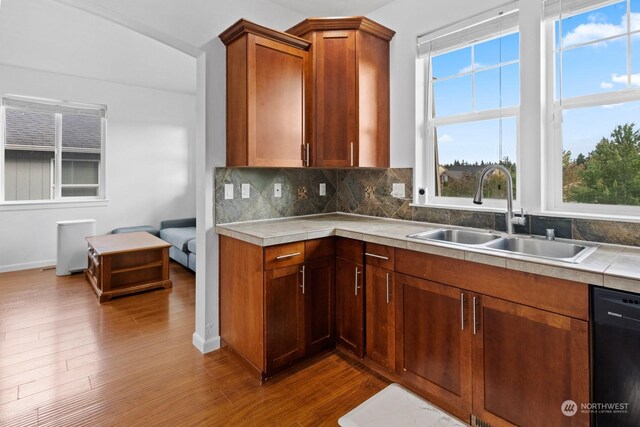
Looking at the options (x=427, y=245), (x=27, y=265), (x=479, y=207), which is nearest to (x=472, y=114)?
(x=479, y=207)

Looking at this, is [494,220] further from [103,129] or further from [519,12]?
[103,129]

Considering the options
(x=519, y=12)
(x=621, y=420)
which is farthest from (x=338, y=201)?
(x=621, y=420)

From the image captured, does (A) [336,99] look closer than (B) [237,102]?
No

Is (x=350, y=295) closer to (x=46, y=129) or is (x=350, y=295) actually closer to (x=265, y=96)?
(x=265, y=96)

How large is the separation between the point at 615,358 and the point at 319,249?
5.19ft

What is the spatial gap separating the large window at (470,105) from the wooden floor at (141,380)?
1.52 metres

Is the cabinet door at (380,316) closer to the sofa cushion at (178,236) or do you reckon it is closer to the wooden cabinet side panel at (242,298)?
the wooden cabinet side panel at (242,298)

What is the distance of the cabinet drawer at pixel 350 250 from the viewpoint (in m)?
2.28

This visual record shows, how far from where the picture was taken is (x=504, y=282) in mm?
1581

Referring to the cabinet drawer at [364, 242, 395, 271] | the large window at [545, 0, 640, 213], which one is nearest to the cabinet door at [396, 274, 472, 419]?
the cabinet drawer at [364, 242, 395, 271]

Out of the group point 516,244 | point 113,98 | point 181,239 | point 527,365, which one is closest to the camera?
point 527,365

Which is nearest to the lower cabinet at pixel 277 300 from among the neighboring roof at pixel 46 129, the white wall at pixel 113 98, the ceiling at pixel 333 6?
the ceiling at pixel 333 6

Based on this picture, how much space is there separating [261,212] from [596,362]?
7.29ft

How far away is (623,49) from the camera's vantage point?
182 centimetres
